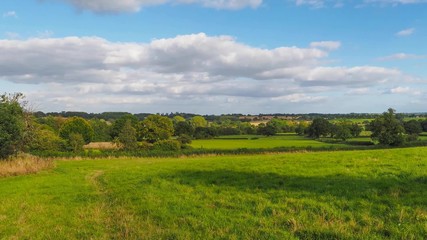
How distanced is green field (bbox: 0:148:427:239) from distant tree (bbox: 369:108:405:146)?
69.2m

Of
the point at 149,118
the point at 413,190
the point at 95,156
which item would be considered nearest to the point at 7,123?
the point at 95,156

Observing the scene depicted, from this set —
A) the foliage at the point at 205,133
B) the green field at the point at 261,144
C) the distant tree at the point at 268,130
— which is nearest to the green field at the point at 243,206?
the green field at the point at 261,144

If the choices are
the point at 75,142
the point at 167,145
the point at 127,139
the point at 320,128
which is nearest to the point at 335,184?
the point at 167,145

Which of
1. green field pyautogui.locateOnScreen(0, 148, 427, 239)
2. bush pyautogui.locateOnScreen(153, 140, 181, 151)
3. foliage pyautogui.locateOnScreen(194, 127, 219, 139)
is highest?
green field pyautogui.locateOnScreen(0, 148, 427, 239)

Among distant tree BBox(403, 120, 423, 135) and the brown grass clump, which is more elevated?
distant tree BBox(403, 120, 423, 135)

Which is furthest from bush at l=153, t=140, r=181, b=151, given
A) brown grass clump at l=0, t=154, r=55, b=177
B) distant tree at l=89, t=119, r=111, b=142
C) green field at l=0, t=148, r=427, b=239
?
green field at l=0, t=148, r=427, b=239

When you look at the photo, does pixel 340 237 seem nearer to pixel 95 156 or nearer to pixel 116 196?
pixel 116 196

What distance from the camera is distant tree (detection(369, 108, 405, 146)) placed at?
3364 inches

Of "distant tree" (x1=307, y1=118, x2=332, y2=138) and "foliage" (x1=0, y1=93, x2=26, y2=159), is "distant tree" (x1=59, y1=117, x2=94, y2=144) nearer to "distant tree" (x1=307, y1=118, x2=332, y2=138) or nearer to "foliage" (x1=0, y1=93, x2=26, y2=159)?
"distant tree" (x1=307, y1=118, x2=332, y2=138)

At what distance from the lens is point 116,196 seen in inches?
728

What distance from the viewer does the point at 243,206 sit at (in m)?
13.9

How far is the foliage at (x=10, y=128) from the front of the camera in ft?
122

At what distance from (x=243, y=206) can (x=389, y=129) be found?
83603mm

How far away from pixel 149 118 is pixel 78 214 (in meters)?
112
